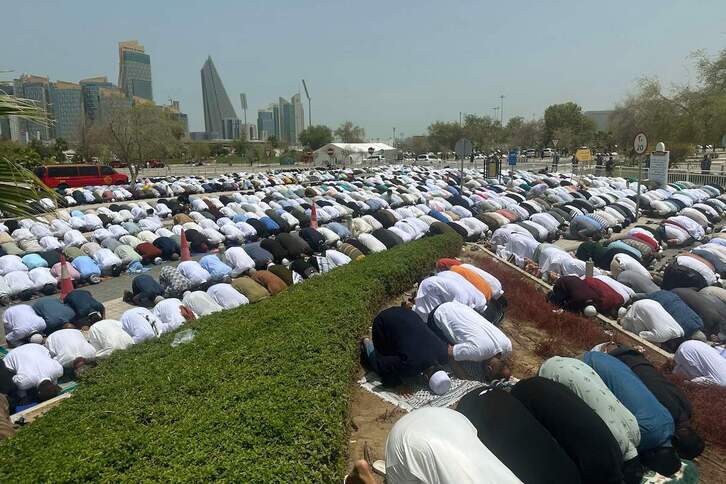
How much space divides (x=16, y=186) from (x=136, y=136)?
116ft

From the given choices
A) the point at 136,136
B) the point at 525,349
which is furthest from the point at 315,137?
the point at 525,349

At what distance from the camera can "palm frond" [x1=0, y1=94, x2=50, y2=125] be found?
136 inches

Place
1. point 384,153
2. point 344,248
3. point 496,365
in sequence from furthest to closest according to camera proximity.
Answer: point 384,153, point 344,248, point 496,365

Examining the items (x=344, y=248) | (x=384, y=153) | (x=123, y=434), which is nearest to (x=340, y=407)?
(x=123, y=434)

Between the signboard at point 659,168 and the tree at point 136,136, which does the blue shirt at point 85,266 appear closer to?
the tree at point 136,136

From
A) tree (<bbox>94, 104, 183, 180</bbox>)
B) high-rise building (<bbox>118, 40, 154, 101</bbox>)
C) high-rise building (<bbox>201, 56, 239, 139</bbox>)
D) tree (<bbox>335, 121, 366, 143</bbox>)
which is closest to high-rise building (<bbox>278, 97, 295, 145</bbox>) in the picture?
high-rise building (<bbox>201, 56, 239, 139</bbox>)

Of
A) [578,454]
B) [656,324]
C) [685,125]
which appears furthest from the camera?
[685,125]

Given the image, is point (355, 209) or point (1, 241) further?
point (355, 209)

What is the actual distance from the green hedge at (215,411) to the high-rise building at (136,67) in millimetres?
160332

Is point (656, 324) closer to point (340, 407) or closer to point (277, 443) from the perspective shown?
point (340, 407)

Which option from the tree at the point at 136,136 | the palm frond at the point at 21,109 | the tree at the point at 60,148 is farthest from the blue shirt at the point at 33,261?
the tree at the point at 60,148

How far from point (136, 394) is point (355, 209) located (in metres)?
18.1

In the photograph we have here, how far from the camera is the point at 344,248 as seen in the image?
13359 mm

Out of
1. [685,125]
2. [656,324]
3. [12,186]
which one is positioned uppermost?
[685,125]
